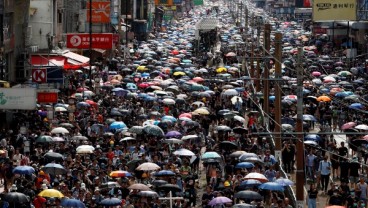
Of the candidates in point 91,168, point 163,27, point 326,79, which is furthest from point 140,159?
point 163,27

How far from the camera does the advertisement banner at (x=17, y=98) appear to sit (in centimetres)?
4247

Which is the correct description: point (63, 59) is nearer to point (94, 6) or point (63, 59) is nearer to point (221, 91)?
point (221, 91)

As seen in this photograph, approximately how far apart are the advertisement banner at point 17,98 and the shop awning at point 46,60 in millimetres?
16150

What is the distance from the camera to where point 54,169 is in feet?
105

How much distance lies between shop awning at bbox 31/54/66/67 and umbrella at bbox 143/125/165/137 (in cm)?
1886

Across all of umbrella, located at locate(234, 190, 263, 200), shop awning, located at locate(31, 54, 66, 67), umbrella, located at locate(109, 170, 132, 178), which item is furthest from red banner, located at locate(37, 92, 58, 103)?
umbrella, located at locate(234, 190, 263, 200)

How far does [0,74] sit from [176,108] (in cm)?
818

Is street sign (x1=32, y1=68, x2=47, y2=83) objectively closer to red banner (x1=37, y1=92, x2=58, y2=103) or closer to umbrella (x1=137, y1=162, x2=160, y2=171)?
red banner (x1=37, y1=92, x2=58, y2=103)

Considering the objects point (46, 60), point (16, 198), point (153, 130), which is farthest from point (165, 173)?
point (46, 60)

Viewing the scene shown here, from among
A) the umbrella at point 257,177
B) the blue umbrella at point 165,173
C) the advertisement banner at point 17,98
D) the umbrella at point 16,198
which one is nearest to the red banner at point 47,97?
the advertisement banner at point 17,98

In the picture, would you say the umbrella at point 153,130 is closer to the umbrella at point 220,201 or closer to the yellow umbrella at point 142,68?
the umbrella at point 220,201

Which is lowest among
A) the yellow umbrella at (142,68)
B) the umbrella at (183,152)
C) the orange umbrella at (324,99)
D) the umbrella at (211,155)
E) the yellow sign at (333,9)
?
the yellow umbrella at (142,68)

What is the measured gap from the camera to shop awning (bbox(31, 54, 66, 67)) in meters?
59.5

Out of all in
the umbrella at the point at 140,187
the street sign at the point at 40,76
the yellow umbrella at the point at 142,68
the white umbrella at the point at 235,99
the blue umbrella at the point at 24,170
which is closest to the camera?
the umbrella at the point at 140,187
